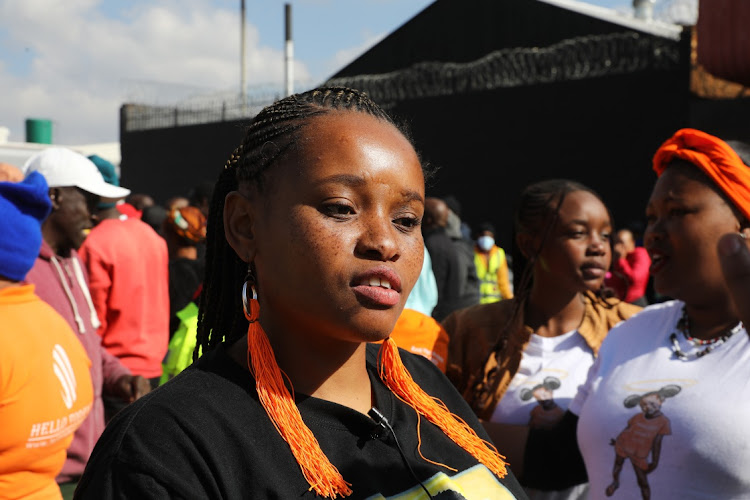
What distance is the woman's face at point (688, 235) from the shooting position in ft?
8.20

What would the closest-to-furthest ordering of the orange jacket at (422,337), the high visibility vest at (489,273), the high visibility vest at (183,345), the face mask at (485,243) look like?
the orange jacket at (422,337) → the high visibility vest at (183,345) → the high visibility vest at (489,273) → the face mask at (485,243)

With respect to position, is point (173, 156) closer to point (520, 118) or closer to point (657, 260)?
point (520, 118)

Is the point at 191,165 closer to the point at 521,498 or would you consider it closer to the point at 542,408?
the point at 542,408

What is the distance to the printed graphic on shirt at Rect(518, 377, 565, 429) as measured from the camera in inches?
123

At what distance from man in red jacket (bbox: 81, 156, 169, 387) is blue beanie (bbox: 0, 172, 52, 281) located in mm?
2159

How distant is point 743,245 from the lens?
150 centimetres

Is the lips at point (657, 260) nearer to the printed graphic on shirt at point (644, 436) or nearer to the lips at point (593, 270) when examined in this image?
the printed graphic on shirt at point (644, 436)

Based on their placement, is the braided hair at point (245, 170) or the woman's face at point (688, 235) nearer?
the braided hair at point (245, 170)

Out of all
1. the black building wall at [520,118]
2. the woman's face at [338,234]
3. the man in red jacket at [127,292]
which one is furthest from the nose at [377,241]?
the black building wall at [520,118]

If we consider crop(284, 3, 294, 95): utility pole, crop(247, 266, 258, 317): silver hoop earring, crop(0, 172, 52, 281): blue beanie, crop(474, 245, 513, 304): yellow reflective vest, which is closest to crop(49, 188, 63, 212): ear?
crop(0, 172, 52, 281): blue beanie

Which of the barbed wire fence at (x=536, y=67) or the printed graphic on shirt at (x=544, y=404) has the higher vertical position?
the barbed wire fence at (x=536, y=67)

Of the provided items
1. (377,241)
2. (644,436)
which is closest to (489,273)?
(644,436)

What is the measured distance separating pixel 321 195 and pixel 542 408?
80.6 inches

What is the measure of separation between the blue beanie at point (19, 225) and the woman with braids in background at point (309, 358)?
133cm
